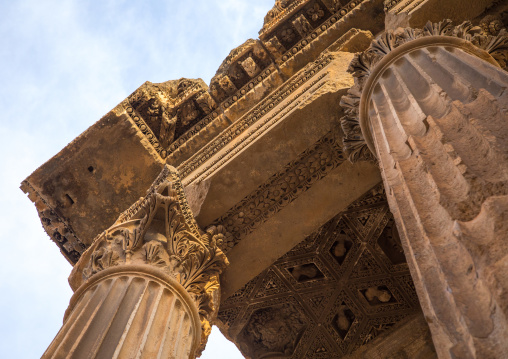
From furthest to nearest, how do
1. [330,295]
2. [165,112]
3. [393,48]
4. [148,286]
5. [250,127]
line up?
[165,112]
[330,295]
[250,127]
[148,286]
[393,48]

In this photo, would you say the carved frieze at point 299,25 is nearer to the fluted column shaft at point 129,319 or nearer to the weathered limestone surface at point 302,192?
the weathered limestone surface at point 302,192

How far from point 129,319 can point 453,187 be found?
9.56ft

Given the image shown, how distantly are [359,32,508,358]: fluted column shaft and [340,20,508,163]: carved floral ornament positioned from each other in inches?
18.9

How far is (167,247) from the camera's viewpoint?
5.70 m

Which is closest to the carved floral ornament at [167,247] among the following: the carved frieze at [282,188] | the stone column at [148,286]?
the stone column at [148,286]

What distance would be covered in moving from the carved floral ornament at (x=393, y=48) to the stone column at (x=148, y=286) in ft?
6.30

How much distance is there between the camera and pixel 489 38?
5211 mm

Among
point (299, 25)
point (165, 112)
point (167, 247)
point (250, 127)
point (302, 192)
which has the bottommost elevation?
point (302, 192)

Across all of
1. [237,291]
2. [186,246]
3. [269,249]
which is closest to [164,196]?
[186,246]

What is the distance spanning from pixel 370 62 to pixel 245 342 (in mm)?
4080

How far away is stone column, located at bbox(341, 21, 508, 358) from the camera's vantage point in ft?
7.02

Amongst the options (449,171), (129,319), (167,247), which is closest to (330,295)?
(167,247)

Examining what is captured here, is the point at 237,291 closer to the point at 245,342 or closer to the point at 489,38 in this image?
the point at 245,342

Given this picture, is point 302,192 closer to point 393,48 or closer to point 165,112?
point 393,48
